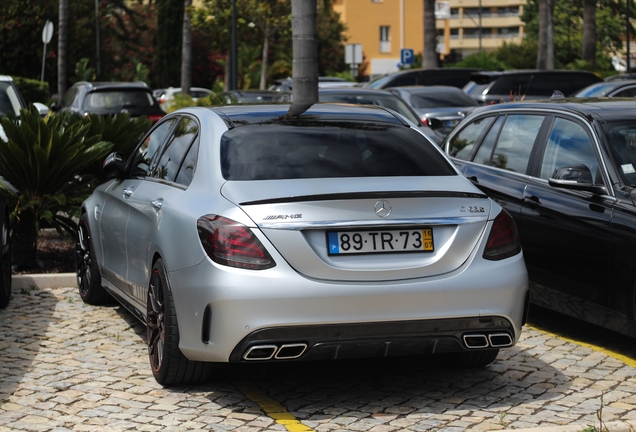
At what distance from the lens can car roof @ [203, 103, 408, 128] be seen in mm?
6562

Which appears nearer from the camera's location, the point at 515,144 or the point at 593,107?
the point at 593,107

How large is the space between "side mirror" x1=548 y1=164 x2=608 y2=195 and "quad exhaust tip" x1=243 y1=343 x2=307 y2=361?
2.56 meters

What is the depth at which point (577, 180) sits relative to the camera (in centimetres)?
725

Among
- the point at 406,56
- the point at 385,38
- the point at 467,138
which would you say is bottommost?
the point at 467,138

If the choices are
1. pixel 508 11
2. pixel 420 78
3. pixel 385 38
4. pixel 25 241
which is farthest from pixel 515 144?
pixel 508 11

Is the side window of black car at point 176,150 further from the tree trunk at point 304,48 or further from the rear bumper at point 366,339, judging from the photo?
the tree trunk at point 304,48

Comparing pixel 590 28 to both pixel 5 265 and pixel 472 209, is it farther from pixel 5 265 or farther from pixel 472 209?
pixel 472 209

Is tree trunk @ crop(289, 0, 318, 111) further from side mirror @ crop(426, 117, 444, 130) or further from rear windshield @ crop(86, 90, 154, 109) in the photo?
rear windshield @ crop(86, 90, 154, 109)

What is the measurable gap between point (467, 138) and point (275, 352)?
4.25 metres

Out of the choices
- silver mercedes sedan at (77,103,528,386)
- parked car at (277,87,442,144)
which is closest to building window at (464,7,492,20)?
parked car at (277,87,442,144)

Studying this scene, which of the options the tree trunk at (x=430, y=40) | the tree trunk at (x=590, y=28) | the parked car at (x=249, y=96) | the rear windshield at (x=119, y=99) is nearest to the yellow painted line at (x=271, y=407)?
the parked car at (x=249, y=96)

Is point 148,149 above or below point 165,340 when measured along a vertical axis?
above

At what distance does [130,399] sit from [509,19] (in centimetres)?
11663

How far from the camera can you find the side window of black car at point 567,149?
24.8ft
